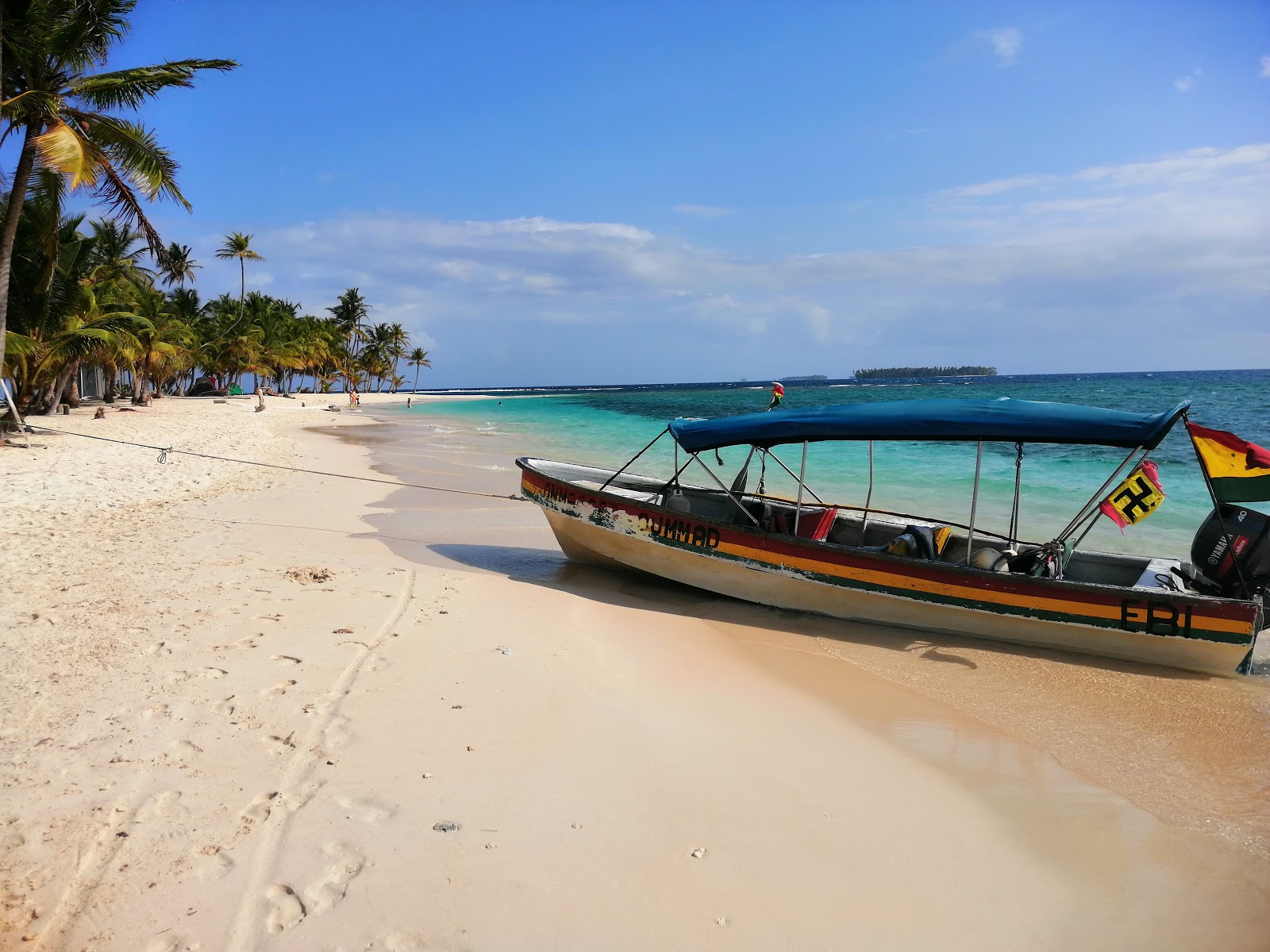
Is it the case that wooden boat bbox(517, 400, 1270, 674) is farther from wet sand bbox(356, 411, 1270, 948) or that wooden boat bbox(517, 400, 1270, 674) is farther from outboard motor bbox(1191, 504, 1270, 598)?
wet sand bbox(356, 411, 1270, 948)

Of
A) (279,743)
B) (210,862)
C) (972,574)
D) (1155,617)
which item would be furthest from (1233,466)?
(210,862)

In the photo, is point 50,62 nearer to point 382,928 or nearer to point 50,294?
point 50,294

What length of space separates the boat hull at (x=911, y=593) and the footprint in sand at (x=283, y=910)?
520 cm

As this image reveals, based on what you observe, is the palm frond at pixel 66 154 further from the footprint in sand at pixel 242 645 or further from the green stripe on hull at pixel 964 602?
the green stripe on hull at pixel 964 602

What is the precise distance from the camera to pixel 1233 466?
6.46m

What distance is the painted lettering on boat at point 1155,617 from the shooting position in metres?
6.35

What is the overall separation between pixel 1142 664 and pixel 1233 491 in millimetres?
1663

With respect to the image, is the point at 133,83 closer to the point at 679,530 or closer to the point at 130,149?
the point at 130,149

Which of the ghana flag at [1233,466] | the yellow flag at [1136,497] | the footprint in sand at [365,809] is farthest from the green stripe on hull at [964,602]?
the footprint in sand at [365,809]

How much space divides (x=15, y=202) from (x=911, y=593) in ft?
49.3

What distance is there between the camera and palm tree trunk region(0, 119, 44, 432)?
12.6m

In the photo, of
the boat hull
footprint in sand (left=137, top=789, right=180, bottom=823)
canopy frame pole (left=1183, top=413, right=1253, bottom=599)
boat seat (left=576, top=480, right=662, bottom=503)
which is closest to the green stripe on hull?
the boat hull

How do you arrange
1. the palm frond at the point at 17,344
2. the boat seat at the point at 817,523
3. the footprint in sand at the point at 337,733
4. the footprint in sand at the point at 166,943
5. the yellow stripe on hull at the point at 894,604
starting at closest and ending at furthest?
the footprint in sand at the point at 166,943
the footprint in sand at the point at 337,733
the yellow stripe on hull at the point at 894,604
the boat seat at the point at 817,523
the palm frond at the point at 17,344

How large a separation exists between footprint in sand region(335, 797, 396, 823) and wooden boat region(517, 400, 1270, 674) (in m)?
4.54
